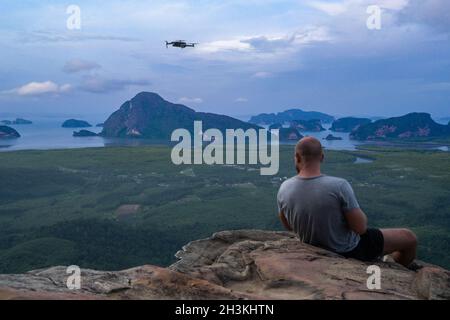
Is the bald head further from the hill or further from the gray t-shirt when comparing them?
the hill

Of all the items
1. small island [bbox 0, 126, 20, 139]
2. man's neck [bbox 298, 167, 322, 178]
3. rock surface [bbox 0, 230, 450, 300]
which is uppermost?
small island [bbox 0, 126, 20, 139]

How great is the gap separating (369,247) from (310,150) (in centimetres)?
206

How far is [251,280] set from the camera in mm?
7215

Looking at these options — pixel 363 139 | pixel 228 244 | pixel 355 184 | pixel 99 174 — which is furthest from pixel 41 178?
pixel 363 139

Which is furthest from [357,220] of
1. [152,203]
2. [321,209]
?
[152,203]

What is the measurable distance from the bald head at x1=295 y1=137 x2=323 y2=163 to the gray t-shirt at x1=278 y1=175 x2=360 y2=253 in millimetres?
318

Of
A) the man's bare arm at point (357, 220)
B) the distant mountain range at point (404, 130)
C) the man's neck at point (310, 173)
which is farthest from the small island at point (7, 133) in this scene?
the man's bare arm at point (357, 220)

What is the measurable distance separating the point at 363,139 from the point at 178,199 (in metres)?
133

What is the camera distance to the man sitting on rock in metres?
7.41

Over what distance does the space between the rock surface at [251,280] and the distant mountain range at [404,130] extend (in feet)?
621

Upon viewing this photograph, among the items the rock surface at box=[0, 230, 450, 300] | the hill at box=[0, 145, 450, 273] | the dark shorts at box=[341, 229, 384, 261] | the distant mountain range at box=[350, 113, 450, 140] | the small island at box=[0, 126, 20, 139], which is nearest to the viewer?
the rock surface at box=[0, 230, 450, 300]

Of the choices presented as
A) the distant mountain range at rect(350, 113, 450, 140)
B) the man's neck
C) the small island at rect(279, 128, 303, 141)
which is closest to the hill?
the man's neck

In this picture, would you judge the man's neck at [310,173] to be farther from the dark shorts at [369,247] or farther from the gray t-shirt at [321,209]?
the dark shorts at [369,247]
